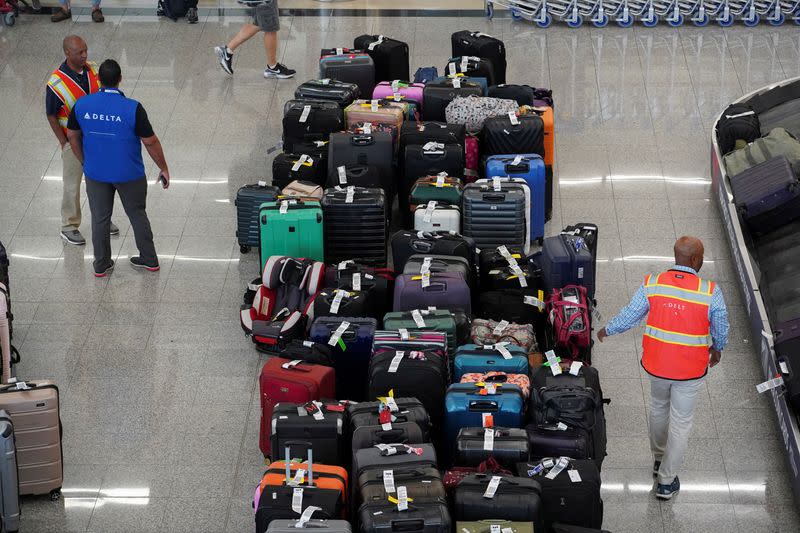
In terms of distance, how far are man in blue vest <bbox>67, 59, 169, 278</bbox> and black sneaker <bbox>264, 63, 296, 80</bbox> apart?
151 inches

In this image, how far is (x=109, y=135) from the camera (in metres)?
8.30

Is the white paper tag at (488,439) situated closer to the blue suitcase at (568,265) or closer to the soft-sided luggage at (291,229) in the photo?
the blue suitcase at (568,265)

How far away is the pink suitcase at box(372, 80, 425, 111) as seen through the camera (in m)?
9.95

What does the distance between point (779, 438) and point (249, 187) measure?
391 cm

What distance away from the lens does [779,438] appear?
702 cm

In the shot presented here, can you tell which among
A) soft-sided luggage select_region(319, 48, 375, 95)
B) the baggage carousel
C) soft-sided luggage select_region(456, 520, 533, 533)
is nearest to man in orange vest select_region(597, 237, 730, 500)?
the baggage carousel

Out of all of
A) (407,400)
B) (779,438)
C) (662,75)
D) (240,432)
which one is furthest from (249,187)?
(662,75)

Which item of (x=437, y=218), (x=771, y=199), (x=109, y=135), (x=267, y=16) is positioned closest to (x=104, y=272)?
(x=109, y=135)

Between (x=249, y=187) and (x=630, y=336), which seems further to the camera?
(x=249, y=187)

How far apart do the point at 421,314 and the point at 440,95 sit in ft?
10.1

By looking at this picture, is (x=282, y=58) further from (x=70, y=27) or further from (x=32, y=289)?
(x=32, y=289)

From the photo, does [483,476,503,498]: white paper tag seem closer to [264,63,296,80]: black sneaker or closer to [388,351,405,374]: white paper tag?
[388,351,405,374]: white paper tag

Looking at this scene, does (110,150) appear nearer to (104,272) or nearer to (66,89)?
(66,89)

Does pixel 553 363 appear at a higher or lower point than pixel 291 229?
higher
